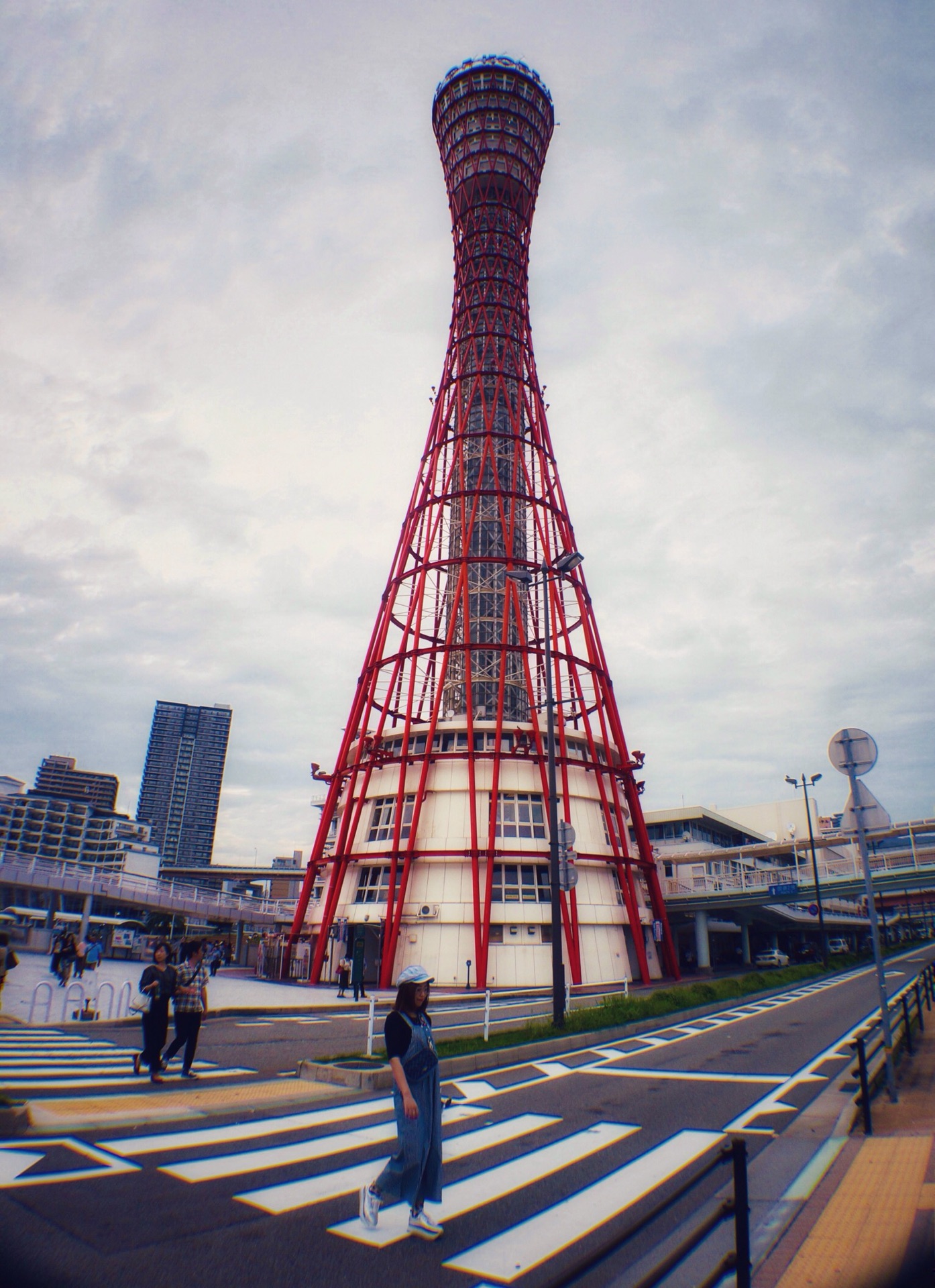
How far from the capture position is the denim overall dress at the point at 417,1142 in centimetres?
493

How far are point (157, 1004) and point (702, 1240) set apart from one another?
7976 mm

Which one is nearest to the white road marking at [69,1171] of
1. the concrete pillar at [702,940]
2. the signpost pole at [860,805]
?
the signpost pole at [860,805]

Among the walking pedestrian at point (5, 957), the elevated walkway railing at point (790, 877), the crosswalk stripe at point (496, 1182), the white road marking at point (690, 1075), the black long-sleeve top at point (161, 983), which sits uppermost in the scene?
the elevated walkway railing at point (790, 877)

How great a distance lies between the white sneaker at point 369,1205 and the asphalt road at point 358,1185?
0.33 ft

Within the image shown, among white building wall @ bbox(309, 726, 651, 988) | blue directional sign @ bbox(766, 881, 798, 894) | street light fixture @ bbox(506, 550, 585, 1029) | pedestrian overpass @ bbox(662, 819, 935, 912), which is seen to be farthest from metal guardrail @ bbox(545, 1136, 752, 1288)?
blue directional sign @ bbox(766, 881, 798, 894)

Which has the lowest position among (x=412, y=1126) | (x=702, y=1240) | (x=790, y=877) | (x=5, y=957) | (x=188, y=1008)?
(x=702, y=1240)

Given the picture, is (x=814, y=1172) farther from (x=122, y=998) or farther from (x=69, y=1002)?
(x=69, y=1002)

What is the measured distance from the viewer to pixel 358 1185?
582 centimetres

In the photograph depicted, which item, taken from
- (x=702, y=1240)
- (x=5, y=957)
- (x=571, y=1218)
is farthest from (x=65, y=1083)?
(x=702, y=1240)

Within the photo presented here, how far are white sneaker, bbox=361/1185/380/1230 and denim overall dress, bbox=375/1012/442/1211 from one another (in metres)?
0.06

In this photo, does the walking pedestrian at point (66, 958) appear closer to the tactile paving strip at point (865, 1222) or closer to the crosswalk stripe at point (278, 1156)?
the crosswalk stripe at point (278, 1156)

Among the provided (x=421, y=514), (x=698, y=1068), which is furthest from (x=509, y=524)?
(x=698, y=1068)

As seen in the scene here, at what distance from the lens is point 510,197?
4134 cm

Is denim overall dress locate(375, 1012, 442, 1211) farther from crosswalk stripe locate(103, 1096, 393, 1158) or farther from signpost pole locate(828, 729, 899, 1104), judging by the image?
signpost pole locate(828, 729, 899, 1104)
